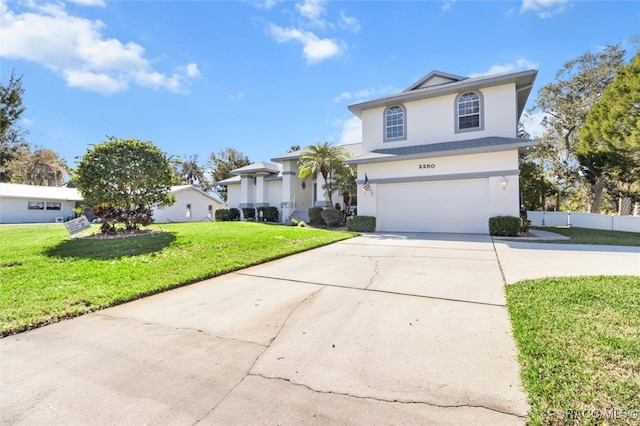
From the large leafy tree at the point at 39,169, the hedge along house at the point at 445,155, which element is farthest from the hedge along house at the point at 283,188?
the large leafy tree at the point at 39,169

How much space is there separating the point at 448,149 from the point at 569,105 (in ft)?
58.9

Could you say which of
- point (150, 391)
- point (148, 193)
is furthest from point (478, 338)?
point (148, 193)

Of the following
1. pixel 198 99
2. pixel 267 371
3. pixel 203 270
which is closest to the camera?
pixel 267 371

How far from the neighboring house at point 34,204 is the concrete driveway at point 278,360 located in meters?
29.3

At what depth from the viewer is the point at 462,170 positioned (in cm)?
1298

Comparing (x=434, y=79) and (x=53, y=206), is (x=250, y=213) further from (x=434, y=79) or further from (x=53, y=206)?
(x=53, y=206)

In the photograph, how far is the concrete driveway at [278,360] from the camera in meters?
2.13

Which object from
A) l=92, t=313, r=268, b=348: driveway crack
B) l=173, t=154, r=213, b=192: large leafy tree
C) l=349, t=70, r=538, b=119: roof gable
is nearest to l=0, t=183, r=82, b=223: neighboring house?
l=173, t=154, r=213, b=192: large leafy tree

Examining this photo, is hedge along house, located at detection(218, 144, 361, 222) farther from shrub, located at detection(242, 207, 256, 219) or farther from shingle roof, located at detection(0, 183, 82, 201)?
shingle roof, located at detection(0, 183, 82, 201)

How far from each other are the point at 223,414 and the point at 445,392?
1704 millimetres

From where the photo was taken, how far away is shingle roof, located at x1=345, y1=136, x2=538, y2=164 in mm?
12000

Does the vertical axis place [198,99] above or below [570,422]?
above

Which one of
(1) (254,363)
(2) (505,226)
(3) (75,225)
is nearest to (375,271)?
(1) (254,363)

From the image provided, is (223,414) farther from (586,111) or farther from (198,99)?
(586,111)
